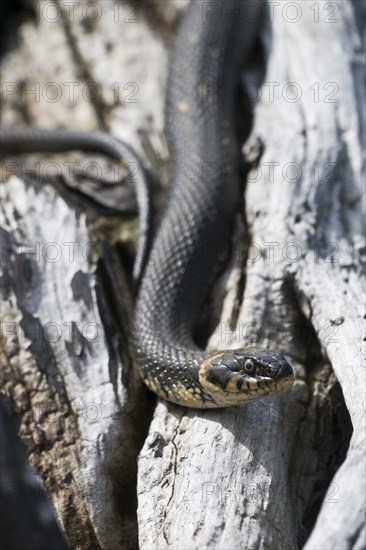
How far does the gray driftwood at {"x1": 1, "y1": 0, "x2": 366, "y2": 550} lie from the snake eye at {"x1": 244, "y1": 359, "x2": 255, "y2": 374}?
373 mm

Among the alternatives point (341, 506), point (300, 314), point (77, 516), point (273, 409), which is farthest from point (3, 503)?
point (341, 506)

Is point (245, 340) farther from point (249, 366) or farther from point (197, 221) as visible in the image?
point (197, 221)

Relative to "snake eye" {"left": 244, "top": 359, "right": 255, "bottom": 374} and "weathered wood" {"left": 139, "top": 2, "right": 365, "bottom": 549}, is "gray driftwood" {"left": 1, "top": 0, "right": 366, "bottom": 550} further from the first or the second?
"snake eye" {"left": 244, "top": 359, "right": 255, "bottom": 374}

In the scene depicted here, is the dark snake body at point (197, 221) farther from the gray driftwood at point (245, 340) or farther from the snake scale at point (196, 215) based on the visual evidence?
the gray driftwood at point (245, 340)

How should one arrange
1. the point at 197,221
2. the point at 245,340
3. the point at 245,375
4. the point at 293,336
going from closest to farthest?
1. the point at 245,375
2. the point at 245,340
3. the point at 293,336
4. the point at 197,221

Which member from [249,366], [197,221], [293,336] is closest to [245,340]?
[293,336]

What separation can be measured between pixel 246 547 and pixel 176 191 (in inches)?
138

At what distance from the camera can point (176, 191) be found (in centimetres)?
680

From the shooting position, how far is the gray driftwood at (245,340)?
15.4 ft

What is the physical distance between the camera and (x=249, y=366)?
16.5 feet

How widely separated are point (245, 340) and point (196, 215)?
1.42 m

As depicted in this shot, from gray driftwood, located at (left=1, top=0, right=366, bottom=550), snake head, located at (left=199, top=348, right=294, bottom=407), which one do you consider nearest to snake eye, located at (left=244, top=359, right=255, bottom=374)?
snake head, located at (left=199, top=348, right=294, bottom=407)

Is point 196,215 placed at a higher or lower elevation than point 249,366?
higher

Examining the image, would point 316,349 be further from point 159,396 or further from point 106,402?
point 106,402
